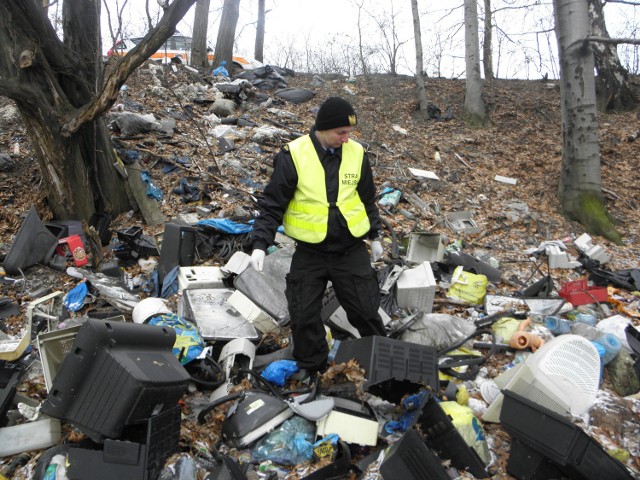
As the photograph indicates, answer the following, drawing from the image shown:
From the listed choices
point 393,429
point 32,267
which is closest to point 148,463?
point 393,429

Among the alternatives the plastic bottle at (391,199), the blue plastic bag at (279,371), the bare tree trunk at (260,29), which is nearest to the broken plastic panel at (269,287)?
the blue plastic bag at (279,371)

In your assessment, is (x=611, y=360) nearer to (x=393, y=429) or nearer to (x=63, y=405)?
(x=393, y=429)

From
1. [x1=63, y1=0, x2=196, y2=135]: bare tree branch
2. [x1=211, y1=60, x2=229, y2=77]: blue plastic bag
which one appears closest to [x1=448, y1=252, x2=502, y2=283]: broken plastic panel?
[x1=63, y1=0, x2=196, y2=135]: bare tree branch

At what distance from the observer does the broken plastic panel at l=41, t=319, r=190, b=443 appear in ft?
7.06

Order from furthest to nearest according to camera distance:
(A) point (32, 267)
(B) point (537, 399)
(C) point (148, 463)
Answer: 1. (A) point (32, 267)
2. (B) point (537, 399)
3. (C) point (148, 463)

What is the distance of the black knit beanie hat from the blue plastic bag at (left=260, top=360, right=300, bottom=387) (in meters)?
1.52

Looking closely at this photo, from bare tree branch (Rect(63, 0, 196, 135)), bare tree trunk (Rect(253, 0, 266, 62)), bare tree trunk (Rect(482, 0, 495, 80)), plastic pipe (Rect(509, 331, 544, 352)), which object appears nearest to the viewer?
plastic pipe (Rect(509, 331, 544, 352))

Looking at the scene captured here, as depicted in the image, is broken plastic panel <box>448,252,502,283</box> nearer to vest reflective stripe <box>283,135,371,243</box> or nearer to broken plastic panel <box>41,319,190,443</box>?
vest reflective stripe <box>283,135,371,243</box>

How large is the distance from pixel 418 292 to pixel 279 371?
162cm

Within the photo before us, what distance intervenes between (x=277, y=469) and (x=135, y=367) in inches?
35.8

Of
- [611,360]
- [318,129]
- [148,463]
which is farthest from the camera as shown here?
[611,360]

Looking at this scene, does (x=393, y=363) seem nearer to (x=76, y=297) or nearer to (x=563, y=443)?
(x=563, y=443)

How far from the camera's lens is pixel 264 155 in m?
7.98

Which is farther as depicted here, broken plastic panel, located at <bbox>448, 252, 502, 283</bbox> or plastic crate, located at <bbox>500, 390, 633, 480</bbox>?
broken plastic panel, located at <bbox>448, 252, 502, 283</bbox>
